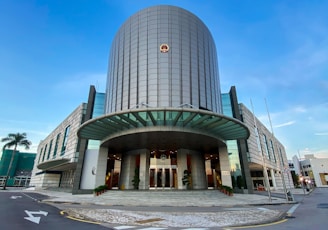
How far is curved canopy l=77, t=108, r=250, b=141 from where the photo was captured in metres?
20.0

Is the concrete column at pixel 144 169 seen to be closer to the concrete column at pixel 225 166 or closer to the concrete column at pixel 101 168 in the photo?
the concrete column at pixel 101 168

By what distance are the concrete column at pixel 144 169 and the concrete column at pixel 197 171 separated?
25.5 ft

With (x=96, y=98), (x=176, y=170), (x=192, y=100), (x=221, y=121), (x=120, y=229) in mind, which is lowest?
(x=120, y=229)

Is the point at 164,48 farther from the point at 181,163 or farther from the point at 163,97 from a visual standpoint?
the point at 181,163

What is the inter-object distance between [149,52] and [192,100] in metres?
11.6

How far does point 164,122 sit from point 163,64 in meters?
13.4

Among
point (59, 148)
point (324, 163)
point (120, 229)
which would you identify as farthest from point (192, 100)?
point (324, 163)

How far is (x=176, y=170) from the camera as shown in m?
33.3

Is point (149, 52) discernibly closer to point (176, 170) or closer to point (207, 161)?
point (176, 170)

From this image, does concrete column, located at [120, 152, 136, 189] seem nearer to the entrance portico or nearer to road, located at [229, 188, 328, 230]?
the entrance portico

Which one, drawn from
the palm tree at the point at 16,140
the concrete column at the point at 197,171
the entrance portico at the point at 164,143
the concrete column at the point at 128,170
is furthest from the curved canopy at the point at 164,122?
the palm tree at the point at 16,140

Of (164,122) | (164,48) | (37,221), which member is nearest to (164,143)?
(164,122)

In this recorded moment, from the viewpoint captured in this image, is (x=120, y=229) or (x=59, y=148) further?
(x=59, y=148)

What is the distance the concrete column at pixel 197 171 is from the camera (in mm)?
31969
